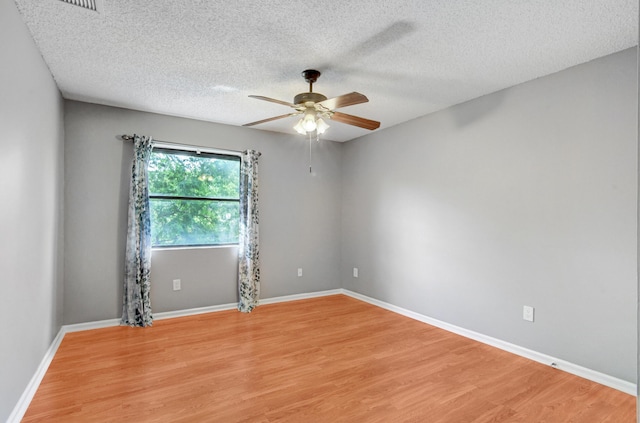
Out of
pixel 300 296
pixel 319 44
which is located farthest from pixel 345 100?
pixel 300 296

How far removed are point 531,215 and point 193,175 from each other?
3768mm

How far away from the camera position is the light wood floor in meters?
2.13

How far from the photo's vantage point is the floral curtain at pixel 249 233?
14.6 feet

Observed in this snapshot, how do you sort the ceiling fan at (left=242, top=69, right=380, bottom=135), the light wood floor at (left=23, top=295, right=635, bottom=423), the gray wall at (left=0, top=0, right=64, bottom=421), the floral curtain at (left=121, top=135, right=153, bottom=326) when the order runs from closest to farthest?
the gray wall at (left=0, top=0, right=64, bottom=421) < the light wood floor at (left=23, top=295, right=635, bottom=423) < the ceiling fan at (left=242, top=69, right=380, bottom=135) < the floral curtain at (left=121, top=135, right=153, bottom=326)

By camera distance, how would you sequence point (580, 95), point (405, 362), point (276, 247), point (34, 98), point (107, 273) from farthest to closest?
1. point (276, 247)
2. point (107, 273)
3. point (405, 362)
4. point (580, 95)
5. point (34, 98)

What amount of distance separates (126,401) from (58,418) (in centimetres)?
36

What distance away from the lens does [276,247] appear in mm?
4867

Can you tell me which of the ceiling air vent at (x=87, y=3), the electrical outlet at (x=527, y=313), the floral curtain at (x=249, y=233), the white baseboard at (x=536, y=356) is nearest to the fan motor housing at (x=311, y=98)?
the ceiling air vent at (x=87, y=3)

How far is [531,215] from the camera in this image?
299 cm

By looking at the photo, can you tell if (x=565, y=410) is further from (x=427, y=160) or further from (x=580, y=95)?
(x=427, y=160)

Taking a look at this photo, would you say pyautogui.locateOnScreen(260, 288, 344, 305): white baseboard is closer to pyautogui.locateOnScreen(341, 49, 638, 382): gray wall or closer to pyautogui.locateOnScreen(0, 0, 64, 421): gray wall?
pyautogui.locateOnScreen(341, 49, 638, 382): gray wall

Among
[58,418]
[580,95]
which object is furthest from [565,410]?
[58,418]

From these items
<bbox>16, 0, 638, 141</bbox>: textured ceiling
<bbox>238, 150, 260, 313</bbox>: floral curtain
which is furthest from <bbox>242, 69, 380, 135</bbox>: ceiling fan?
<bbox>238, 150, 260, 313</bbox>: floral curtain

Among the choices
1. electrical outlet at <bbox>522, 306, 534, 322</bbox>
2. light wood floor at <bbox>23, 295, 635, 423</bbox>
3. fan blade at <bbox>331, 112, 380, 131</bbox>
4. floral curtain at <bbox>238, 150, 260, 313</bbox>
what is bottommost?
light wood floor at <bbox>23, 295, 635, 423</bbox>
